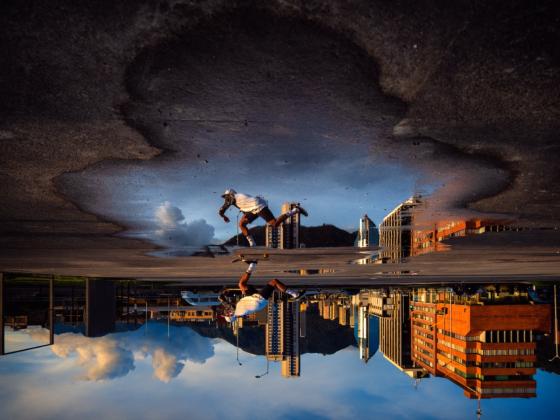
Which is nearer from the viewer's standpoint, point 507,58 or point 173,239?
point 507,58

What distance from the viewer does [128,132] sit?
4266mm

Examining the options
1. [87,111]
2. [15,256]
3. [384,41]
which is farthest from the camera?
[15,256]

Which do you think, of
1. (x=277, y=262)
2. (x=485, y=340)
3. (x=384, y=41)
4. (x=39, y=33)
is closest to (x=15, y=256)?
(x=277, y=262)

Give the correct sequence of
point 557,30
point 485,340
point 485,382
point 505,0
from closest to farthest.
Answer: point 505,0
point 557,30
point 485,340
point 485,382

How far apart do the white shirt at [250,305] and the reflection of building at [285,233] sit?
1.78 metres

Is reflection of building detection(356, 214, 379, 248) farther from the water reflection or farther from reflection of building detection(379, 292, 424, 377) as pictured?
reflection of building detection(379, 292, 424, 377)

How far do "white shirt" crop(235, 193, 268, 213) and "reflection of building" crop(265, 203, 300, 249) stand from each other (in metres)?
0.60

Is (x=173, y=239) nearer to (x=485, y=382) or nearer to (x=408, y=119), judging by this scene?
(x=408, y=119)

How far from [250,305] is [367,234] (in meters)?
4.24

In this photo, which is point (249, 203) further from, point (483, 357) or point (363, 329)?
point (483, 357)

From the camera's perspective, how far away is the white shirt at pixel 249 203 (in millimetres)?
5968

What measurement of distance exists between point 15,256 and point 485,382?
13704 cm

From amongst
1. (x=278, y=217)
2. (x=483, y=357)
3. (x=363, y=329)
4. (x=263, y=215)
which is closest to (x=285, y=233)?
(x=278, y=217)

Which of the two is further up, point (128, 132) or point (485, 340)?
point (128, 132)
